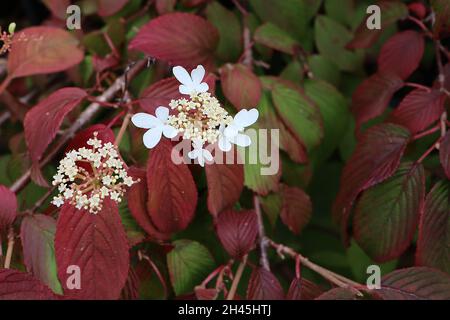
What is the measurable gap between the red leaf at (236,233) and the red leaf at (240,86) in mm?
134

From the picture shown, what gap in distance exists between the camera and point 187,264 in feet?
2.10

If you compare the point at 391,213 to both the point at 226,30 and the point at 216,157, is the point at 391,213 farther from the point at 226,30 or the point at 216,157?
the point at 226,30

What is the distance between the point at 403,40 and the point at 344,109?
13 cm

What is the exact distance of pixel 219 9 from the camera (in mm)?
824

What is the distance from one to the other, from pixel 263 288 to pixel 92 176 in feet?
0.77

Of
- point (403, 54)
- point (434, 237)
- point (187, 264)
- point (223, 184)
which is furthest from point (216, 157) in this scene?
point (403, 54)

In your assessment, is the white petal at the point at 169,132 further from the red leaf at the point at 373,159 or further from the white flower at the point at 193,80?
the red leaf at the point at 373,159

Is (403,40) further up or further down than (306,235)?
further up

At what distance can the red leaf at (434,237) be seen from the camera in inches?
23.0

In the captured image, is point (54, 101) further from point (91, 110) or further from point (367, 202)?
point (367, 202)

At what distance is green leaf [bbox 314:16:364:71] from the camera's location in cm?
87

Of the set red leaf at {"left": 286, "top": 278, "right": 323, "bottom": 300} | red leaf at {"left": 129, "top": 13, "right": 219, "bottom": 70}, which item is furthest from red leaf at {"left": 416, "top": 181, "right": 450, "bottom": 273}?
red leaf at {"left": 129, "top": 13, "right": 219, "bottom": 70}

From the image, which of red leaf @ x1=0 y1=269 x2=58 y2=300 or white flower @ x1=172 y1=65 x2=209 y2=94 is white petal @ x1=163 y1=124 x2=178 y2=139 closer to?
white flower @ x1=172 y1=65 x2=209 y2=94

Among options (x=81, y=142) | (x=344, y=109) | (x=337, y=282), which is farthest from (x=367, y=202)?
(x=81, y=142)
